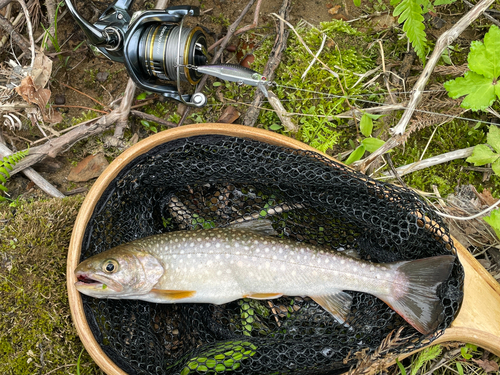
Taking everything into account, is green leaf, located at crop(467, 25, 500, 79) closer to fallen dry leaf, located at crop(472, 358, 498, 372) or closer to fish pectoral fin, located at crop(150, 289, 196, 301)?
fallen dry leaf, located at crop(472, 358, 498, 372)

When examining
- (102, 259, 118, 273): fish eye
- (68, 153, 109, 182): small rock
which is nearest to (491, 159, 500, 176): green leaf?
(102, 259, 118, 273): fish eye

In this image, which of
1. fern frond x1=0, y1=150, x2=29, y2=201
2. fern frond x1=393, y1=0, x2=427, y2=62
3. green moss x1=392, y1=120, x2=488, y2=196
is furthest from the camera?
green moss x1=392, y1=120, x2=488, y2=196

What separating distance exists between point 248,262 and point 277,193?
530 millimetres

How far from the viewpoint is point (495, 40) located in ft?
7.95

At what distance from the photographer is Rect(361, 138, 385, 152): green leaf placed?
2764mm

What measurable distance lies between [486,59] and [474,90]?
0.63ft

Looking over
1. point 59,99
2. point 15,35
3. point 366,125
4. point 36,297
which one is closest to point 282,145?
point 366,125

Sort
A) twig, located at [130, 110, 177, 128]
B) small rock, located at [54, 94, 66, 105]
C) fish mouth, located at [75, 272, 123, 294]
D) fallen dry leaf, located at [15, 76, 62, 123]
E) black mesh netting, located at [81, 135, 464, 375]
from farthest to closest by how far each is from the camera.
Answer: small rock, located at [54, 94, 66, 105]
twig, located at [130, 110, 177, 128]
fallen dry leaf, located at [15, 76, 62, 123]
black mesh netting, located at [81, 135, 464, 375]
fish mouth, located at [75, 272, 123, 294]

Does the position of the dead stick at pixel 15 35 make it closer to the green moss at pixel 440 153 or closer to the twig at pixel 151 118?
the twig at pixel 151 118

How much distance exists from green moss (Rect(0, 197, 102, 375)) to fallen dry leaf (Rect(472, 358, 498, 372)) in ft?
7.94

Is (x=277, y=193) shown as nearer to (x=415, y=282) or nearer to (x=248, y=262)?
(x=248, y=262)

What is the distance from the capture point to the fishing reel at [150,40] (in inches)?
97.9

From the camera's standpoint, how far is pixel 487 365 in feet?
8.50

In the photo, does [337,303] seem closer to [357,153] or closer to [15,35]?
[357,153]
